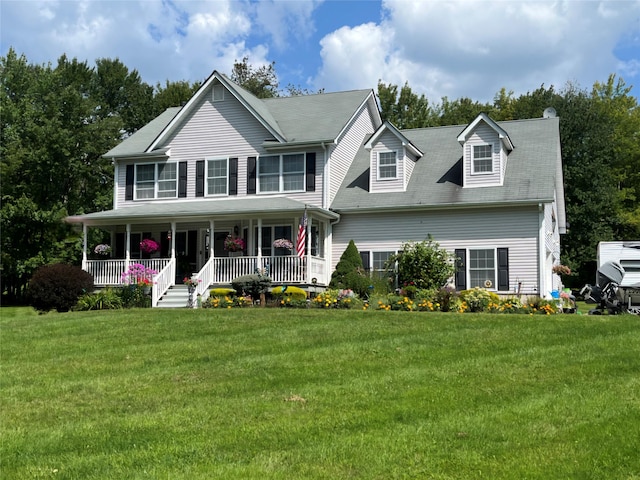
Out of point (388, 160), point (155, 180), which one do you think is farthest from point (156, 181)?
point (388, 160)

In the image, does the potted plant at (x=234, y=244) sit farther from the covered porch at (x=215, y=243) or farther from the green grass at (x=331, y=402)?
the green grass at (x=331, y=402)

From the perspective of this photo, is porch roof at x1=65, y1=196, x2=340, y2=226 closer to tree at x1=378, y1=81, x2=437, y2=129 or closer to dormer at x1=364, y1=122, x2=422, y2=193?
dormer at x1=364, y1=122, x2=422, y2=193

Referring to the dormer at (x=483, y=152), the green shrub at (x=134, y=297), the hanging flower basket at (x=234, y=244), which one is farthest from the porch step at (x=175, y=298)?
the dormer at (x=483, y=152)

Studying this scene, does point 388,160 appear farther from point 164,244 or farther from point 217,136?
point 164,244

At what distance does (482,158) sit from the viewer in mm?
22906

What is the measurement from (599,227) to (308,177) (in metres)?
19.1

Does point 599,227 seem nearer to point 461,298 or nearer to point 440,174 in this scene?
→ point 440,174

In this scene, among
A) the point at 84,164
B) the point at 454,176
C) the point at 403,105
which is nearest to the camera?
the point at 454,176

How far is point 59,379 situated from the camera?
1005cm

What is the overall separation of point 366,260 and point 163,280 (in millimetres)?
6887

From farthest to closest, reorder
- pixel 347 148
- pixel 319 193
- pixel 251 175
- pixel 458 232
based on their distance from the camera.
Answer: pixel 347 148
pixel 251 175
pixel 319 193
pixel 458 232

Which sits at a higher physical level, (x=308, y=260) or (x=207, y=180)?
(x=207, y=180)

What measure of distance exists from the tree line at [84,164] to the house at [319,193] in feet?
27.7

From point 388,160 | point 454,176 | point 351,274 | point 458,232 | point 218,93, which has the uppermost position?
point 218,93
